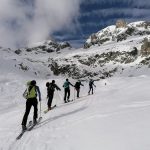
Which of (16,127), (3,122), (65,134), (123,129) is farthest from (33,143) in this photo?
(3,122)

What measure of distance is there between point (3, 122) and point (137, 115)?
10.3 meters

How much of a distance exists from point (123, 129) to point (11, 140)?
17.2ft

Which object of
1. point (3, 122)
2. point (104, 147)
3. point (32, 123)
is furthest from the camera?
point (3, 122)

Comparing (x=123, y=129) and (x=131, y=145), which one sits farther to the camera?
(x=123, y=129)

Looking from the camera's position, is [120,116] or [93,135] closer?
[93,135]

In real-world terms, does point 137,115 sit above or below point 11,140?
above

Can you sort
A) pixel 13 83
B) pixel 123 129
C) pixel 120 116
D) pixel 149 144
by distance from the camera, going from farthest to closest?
1. pixel 13 83
2. pixel 120 116
3. pixel 123 129
4. pixel 149 144

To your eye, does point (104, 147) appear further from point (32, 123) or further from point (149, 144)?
point (32, 123)

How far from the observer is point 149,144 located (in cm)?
976

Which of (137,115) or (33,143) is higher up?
(137,115)

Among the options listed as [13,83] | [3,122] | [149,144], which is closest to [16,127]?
[3,122]

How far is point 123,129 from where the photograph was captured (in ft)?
39.6

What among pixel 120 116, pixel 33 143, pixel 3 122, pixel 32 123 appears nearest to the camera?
pixel 33 143

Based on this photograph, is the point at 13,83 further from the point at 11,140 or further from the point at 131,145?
the point at 131,145
